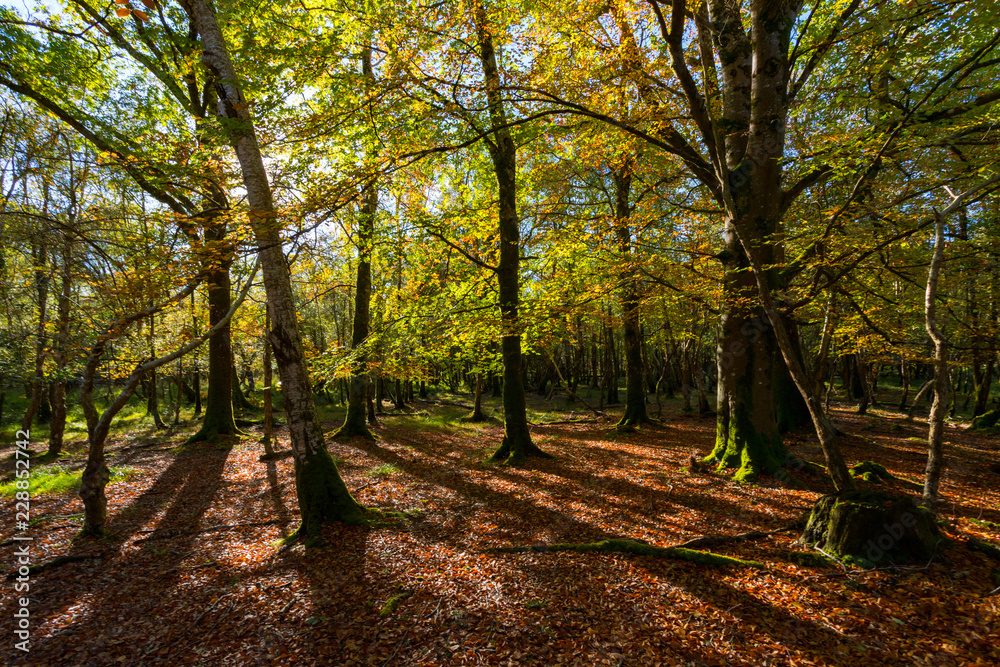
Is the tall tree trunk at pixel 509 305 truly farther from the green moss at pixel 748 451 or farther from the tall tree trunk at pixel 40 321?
the tall tree trunk at pixel 40 321

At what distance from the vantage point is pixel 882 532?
4598mm

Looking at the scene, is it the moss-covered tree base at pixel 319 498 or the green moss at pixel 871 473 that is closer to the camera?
the moss-covered tree base at pixel 319 498

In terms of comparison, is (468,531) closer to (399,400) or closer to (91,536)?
(91,536)

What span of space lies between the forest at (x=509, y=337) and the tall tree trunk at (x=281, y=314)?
0.15ft

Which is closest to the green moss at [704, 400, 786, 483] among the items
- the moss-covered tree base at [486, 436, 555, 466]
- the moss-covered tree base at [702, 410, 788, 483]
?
the moss-covered tree base at [702, 410, 788, 483]

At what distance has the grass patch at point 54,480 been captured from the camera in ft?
30.4

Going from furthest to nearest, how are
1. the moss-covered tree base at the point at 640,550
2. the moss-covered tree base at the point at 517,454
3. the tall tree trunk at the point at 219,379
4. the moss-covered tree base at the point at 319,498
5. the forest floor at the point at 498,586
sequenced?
the tall tree trunk at the point at 219,379
the moss-covered tree base at the point at 517,454
the moss-covered tree base at the point at 319,498
the moss-covered tree base at the point at 640,550
the forest floor at the point at 498,586

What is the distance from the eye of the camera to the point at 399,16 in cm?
738

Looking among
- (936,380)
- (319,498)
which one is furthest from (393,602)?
(936,380)

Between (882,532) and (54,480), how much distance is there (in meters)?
16.2

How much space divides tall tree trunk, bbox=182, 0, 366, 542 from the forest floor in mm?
508

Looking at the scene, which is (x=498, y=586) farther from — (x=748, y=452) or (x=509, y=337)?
(x=509, y=337)

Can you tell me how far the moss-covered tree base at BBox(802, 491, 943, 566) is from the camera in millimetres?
4527

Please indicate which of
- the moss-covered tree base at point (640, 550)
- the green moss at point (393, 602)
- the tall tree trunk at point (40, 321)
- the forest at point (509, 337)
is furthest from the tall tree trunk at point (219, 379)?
the moss-covered tree base at point (640, 550)
